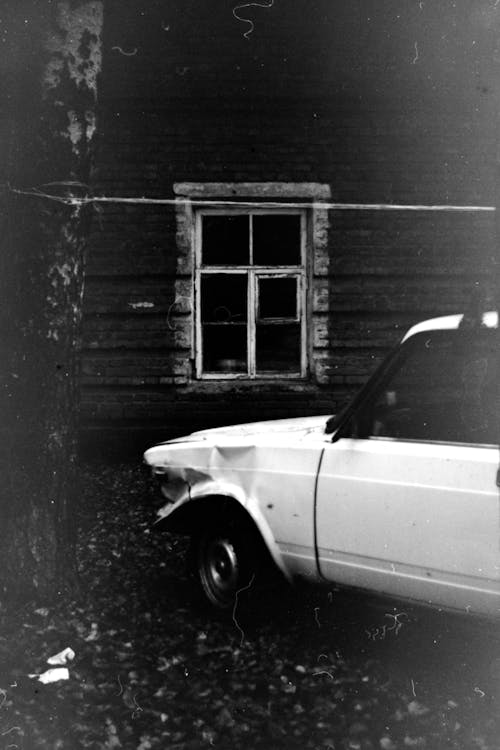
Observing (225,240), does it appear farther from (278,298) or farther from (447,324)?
(447,324)

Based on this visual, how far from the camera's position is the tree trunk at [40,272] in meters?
3.74

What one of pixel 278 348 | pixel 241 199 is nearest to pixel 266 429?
pixel 278 348

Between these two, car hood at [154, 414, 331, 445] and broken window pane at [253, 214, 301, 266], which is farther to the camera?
broken window pane at [253, 214, 301, 266]

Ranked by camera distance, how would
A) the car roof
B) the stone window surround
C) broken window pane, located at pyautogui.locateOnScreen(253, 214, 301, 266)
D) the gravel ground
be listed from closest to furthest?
the gravel ground < the car roof < the stone window surround < broken window pane, located at pyautogui.locateOnScreen(253, 214, 301, 266)

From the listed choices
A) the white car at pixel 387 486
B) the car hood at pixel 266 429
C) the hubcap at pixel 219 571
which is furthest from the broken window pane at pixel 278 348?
the hubcap at pixel 219 571

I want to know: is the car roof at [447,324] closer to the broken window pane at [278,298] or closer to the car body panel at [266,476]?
the car body panel at [266,476]

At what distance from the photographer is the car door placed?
9.40ft

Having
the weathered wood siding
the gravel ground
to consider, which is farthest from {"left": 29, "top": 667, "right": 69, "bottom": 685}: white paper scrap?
the weathered wood siding

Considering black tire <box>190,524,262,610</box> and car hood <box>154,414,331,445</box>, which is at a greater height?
car hood <box>154,414,331,445</box>

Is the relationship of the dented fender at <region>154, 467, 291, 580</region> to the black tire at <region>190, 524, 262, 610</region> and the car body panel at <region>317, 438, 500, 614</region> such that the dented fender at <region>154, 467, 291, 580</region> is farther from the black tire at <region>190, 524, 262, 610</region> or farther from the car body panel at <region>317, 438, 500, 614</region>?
the car body panel at <region>317, 438, 500, 614</region>

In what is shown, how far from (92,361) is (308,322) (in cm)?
215

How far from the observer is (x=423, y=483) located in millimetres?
2998

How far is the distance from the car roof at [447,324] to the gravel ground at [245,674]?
117cm

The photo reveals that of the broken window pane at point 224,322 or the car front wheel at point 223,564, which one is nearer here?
the car front wheel at point 223,564
